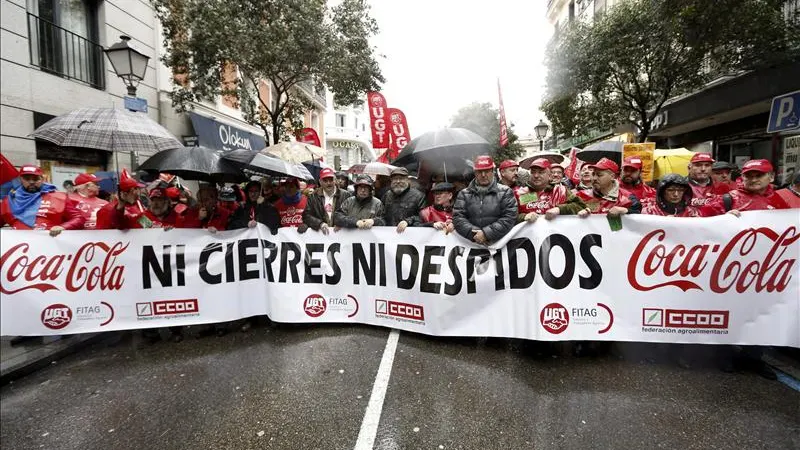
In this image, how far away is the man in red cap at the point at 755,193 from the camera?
11.6 feet

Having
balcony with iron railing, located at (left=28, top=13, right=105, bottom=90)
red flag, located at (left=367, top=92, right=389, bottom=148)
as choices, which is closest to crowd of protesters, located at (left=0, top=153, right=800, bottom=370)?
balcony with iron railing, located at (left=28, top=13, right=105, bottom=90)

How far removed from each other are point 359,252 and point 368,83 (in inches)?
344

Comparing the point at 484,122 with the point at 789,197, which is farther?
the point at 484,122

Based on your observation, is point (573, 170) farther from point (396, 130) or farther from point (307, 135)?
point (307, 135)

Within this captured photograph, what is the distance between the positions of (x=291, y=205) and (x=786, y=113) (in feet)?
25.2

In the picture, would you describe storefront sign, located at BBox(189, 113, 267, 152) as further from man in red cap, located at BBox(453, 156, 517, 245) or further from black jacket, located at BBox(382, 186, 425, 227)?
man in red cap, located at BBox(453, 156, 517, 245)

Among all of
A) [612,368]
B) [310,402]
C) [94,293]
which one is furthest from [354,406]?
[94,293]

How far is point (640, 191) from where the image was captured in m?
4.46

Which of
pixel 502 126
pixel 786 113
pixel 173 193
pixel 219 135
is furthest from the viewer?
pixel 219 135

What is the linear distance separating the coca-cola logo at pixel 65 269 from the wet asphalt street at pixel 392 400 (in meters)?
0.73

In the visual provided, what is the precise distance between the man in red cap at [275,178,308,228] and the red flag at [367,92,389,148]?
805 centimetres

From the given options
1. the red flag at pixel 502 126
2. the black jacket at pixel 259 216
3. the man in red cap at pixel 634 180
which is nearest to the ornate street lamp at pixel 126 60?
the black jacket at pixel 259 216

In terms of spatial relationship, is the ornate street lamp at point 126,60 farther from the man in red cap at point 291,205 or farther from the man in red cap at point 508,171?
the man in red cap at point 508,171

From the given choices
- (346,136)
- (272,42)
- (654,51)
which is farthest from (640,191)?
(346,136)
